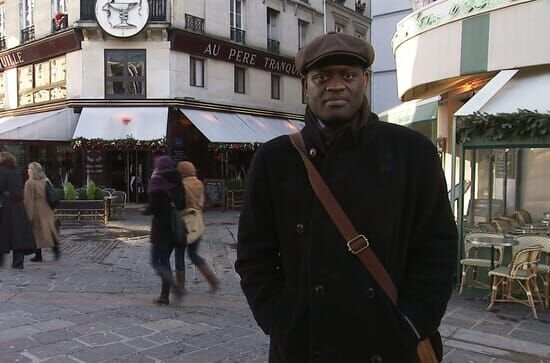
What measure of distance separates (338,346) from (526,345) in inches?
150

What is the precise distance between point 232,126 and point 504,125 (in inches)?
570

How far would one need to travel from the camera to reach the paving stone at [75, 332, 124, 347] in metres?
4.66

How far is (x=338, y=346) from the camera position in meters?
1.81

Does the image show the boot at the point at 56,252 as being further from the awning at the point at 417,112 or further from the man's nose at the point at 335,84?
the man's nose at the point at 335,84

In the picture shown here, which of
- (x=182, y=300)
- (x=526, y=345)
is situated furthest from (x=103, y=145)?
(x=526, y=345)

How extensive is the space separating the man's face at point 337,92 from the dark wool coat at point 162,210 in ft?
14.1

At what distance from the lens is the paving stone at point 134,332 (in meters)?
4.89

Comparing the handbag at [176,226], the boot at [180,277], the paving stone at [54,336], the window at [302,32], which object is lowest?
the paving stone at [54,336]

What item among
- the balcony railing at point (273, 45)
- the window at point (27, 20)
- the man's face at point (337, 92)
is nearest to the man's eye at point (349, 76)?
the man's face at point (337, 92)

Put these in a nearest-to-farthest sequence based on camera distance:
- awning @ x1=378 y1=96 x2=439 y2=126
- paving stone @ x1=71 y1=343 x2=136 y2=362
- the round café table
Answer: paving stone @ x1=71 y1=343 x2=136 y2=362 → the round café table → awning @ x1=378 y1=96 x2=439 y2=126

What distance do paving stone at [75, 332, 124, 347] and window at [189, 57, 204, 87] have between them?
15922 mm

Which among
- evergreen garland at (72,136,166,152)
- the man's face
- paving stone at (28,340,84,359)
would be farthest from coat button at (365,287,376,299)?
evergreen garland at (72,136,166,152)

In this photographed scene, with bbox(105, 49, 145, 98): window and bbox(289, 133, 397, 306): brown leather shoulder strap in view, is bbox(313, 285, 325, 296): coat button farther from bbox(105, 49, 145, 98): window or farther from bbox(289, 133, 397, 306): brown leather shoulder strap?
bbox(105, 49, 145, 98): window

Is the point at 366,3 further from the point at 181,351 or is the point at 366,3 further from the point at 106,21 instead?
the point at 181,351
